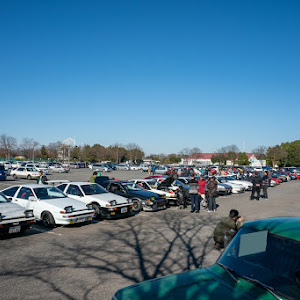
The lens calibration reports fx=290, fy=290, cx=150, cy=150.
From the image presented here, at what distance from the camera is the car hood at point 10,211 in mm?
8227

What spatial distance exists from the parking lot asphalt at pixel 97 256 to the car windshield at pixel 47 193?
39.6 inches

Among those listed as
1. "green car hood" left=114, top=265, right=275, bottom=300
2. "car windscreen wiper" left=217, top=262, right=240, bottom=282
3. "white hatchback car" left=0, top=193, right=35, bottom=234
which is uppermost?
"car windscreen wiper" left=217, top=262, right=240, bottom=282

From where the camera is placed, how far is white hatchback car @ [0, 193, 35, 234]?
26.3 feet

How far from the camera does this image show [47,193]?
10.5 metres

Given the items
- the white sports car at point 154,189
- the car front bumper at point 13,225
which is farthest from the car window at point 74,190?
the white sports car at point 154,189

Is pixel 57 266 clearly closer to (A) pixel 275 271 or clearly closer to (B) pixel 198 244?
(B) pixel 198 244

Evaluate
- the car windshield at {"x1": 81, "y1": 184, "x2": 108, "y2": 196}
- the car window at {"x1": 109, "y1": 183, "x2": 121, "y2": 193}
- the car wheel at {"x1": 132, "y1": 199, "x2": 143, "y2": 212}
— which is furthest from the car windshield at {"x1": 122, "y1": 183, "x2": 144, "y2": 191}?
the car windshield at {"x1": 81, "y1": 184, "x2": 108, "y2": 196}

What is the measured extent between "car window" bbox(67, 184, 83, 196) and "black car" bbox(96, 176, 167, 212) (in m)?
2.25

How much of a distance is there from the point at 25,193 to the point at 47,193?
746mm

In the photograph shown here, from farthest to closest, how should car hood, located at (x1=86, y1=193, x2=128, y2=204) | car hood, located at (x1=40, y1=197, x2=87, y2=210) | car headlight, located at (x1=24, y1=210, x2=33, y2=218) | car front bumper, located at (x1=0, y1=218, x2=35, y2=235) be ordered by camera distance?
car hood, located at (x1=86, y1=193, x2=128, y2=204)
car hood, located at (x1=40, y1=197, x2=87, y2=210)
car headlight, located at (x1=24, y1=210, x2=33, y2=218)
car front bumper, located at (x1=0, y1=218, x2=35, y2=235)

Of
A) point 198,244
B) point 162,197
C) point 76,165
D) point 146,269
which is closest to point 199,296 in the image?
point 146,269

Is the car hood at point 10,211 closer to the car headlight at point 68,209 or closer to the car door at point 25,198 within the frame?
the car door at point 25,198

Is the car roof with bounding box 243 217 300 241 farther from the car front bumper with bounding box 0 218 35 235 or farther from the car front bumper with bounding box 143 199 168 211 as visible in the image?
the car front bumper with bounding box 143 199 168 211

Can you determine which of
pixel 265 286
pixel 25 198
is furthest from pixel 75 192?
pixel 265 286
